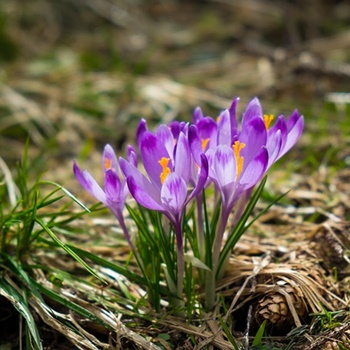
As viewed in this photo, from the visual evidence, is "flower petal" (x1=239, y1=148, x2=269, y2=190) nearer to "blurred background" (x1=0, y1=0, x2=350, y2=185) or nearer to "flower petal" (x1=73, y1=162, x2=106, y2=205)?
"flower petal" (x1=73, y1=162, x2=106, y2=205)

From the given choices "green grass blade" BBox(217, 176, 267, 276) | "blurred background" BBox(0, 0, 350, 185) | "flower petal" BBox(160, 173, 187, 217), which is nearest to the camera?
"flower petal" BBox(160, 173, 187, 217)

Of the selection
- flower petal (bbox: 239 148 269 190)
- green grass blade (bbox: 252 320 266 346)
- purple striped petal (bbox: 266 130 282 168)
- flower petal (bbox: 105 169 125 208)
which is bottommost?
green grass blade (bbox: 252 320 266 346)

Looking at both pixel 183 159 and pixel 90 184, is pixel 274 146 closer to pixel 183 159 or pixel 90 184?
pixel 183 159

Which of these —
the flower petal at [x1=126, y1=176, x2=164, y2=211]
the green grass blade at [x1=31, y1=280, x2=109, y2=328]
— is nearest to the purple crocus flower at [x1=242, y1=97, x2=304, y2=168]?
the flower petal at [x1=126, y1=176, x2=164, y2=211]

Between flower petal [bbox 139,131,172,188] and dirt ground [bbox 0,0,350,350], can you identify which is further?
dirt ground [bbox 0,0,350,350]

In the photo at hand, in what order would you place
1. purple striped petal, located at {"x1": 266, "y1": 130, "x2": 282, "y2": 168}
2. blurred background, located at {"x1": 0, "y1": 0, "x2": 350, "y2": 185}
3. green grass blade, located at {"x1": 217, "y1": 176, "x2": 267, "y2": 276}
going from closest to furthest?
purple striped petal, located at {"x1": 266, "y1": 130, "x2": 282, "y2": 168}
green grass blade, located at {"x1": 217, "y1": 176, "x2": 267, "y2": 276}
blurred background, located at {"x1": 0, "y1": 0, "x2": 350, "y2": 185}

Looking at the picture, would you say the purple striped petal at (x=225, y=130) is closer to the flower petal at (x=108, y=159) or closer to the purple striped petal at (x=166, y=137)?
the purple striped petal at (x=166, y=137)

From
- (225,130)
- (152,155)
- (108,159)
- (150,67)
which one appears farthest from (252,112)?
(150,67)

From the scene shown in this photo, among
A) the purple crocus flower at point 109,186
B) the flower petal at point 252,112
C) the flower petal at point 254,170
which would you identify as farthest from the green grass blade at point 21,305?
the flower petal at point 252,112
